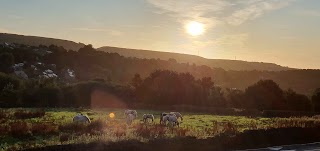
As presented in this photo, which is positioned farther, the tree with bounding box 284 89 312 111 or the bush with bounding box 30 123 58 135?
the tree with bounding box 284 89 312 111

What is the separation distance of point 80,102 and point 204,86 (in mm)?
25022

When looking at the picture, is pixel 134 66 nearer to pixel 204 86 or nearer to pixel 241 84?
pixel 241 84

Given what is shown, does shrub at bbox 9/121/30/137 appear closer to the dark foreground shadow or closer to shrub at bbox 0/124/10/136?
shrub at bbox 0/124/10/136

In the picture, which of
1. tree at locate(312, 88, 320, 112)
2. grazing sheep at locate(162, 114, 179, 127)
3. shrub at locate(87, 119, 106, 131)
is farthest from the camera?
tree at locate(312, 88, 320, 112)

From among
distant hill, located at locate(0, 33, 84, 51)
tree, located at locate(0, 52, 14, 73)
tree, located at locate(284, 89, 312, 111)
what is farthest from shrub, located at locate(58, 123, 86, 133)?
distant hill, located at locate(0, 33, 84, 51)

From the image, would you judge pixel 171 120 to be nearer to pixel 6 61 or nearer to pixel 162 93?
pixel 162 93

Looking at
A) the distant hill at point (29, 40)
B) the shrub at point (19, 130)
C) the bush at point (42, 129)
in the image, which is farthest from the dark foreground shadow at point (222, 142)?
the distant hill at point (29, 40)

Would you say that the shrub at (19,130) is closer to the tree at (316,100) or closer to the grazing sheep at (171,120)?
the grazing sheep at (171,120)

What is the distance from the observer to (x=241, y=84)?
162m

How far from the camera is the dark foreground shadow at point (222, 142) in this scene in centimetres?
2128

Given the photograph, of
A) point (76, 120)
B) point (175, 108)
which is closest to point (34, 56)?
point (175, 108)

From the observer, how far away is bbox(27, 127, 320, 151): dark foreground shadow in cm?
2128

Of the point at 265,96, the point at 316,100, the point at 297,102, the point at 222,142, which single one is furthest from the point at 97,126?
the point at 316,100

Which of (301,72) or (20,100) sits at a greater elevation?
(301,72)
